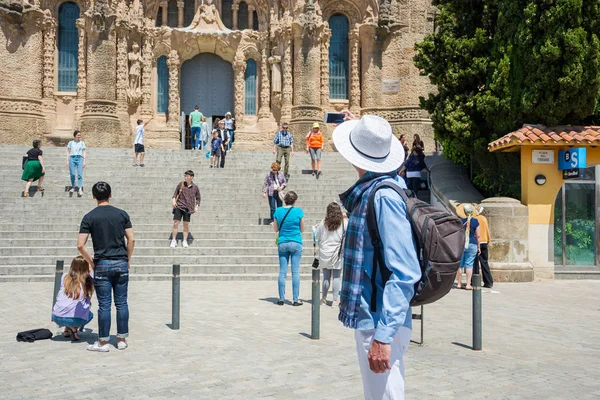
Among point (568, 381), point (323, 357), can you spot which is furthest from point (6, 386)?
point (568, 381)

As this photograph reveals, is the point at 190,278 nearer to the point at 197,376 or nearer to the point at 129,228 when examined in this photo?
the point at 129,228

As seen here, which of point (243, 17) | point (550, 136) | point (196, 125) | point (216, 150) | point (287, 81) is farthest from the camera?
point (243, 17)

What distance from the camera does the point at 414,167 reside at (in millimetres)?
18875

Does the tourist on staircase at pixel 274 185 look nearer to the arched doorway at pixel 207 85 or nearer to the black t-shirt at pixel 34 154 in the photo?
the black t-shirt at pixel 34 154

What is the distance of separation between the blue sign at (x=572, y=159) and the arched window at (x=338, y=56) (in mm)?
15842

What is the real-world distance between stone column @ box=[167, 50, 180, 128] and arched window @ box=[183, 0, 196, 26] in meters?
1.60

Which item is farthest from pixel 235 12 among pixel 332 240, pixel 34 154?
pixel 332 240

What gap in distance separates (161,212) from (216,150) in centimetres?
467

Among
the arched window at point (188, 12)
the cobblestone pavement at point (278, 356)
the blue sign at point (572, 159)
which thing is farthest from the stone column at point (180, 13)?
the cobblestone pavement at point (278, 356)

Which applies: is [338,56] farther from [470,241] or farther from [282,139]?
[470,241]

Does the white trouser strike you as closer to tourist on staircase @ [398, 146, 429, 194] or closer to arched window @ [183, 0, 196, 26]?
tourist on staircase @ [398, 146, 429, 194]

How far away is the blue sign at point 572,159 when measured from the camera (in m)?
14.8

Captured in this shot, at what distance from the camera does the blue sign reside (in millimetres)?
14844

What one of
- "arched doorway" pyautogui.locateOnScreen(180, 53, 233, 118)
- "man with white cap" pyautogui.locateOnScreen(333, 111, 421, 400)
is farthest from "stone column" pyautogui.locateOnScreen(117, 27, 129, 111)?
"man with white cap" pyautogui.locateOnScreen(333, 111, 421, 400)
